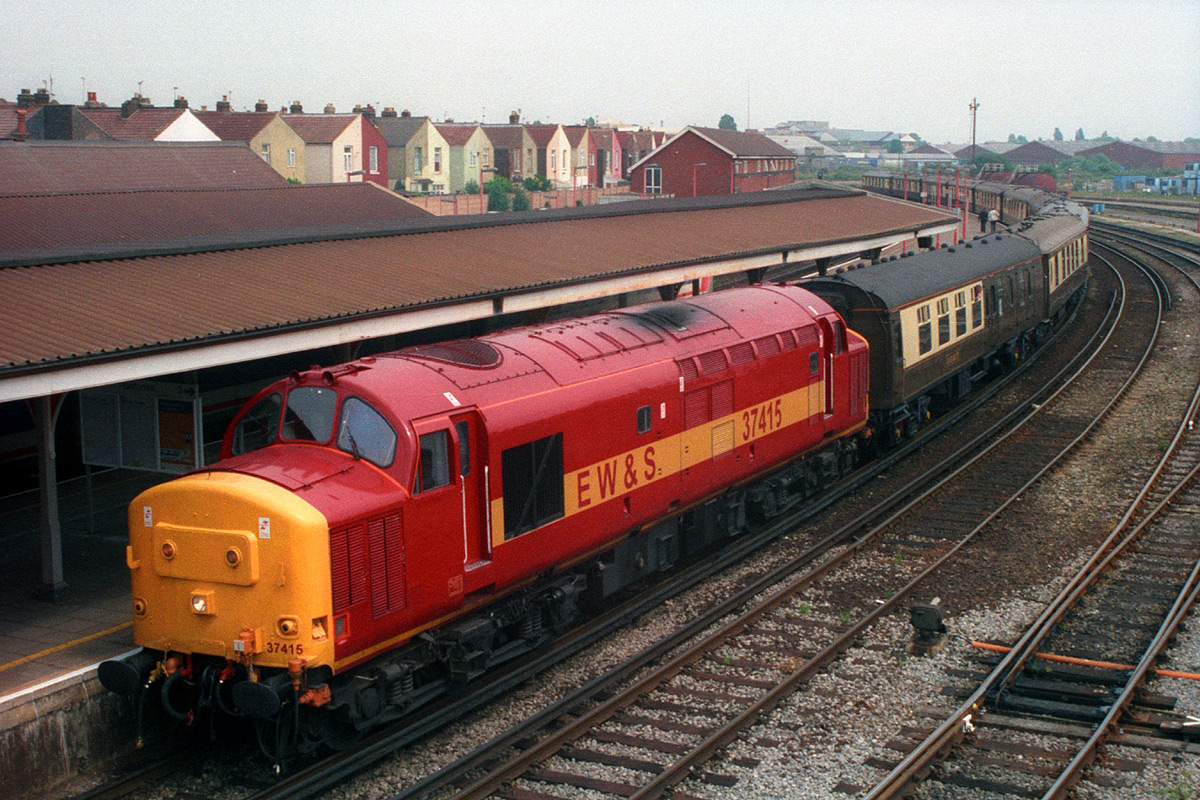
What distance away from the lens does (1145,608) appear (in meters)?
15.3

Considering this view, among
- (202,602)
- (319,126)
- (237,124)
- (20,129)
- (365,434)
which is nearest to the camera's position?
(202,602)

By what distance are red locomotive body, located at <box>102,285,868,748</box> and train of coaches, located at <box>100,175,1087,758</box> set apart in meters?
0.03

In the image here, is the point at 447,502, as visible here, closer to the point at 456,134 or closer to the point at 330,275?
the point at 330,275

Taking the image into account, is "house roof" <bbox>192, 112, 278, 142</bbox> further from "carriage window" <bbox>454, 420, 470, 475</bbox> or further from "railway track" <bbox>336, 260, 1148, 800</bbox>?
"carriage window" <bbox>454, 420, 470, 475</bbox>

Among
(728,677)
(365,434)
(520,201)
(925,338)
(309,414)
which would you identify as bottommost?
(728,677)

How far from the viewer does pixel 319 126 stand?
71.9m

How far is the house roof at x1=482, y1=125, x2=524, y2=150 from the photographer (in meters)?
100

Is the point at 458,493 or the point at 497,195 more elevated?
the point at 497,195

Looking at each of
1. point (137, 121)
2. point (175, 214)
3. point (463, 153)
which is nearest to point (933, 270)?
point (175, 214)

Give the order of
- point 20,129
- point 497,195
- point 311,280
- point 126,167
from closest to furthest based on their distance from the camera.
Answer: point 311,280, point 126,167, point 20,129, point 497,195

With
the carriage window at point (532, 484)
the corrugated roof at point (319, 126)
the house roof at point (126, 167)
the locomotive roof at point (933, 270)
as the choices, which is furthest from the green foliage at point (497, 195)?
the carriage window at point (532, 484)

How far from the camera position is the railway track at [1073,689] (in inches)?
429

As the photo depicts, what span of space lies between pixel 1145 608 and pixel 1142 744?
4.36 m

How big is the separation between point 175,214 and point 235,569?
18.9m
